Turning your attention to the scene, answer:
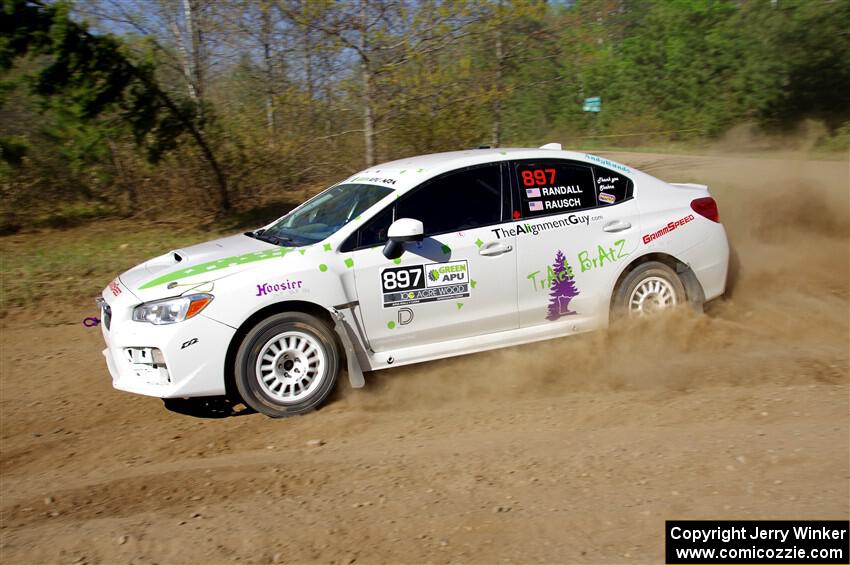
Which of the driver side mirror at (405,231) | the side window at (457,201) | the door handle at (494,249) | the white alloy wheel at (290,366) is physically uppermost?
the side window at (457,201)

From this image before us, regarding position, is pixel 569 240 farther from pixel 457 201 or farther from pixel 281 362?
pixel 281 362

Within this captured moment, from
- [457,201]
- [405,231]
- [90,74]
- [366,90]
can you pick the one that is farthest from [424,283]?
[90,74]

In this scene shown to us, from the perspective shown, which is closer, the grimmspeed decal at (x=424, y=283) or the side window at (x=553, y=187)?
the grimmspeed decal at (x=424, y=283)

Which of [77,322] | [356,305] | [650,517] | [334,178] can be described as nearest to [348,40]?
[334,178]

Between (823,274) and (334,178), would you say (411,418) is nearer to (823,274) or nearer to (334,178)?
(823,274)

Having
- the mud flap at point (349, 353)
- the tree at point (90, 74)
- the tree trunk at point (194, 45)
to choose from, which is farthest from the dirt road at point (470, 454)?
the tree trunk at point (194, 45)

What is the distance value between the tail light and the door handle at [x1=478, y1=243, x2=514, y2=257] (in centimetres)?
197

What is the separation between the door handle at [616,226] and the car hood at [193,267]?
2.72 metres

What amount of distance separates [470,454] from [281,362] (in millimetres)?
1609

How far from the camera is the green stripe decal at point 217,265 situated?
18.3 feet

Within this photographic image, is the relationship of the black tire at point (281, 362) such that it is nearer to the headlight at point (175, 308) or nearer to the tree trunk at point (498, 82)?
the headlight at point (175, 308)

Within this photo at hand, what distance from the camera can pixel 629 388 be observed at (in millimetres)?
5902

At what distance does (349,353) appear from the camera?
569 cm

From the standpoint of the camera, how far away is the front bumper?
534cm
